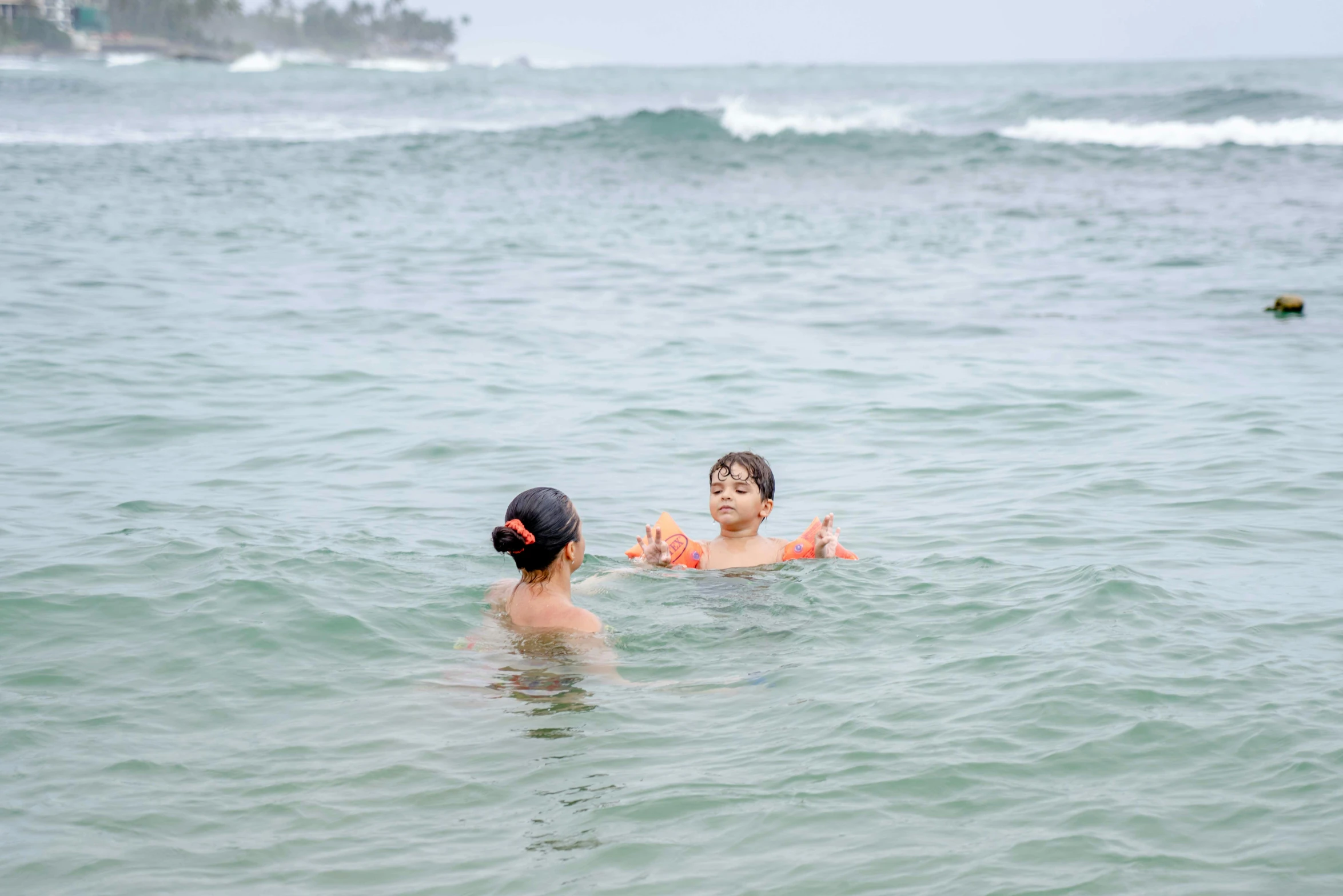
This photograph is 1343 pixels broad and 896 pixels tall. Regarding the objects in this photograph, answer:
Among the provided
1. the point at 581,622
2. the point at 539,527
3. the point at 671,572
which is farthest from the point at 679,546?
the point at 539,527

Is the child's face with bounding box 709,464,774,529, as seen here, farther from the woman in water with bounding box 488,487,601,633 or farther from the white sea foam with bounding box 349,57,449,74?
the white sea foam with bounding box 349,57,449,74

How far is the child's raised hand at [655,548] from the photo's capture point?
22.5 feet

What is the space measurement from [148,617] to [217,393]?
5.16 metres

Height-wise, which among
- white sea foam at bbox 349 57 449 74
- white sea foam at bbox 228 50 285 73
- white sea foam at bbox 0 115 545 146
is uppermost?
white sea foam at bbox 349 57 449 74

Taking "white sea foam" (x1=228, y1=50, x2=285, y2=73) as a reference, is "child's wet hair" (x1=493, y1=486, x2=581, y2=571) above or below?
below

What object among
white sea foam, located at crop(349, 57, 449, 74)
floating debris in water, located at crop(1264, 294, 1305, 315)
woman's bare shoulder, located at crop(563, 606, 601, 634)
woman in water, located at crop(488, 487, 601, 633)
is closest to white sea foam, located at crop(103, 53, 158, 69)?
white sea foam, located at crop(349, 57, 449, 74)

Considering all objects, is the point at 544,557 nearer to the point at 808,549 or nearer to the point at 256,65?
the point at 808,549

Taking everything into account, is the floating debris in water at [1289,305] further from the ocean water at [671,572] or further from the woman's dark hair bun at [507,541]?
the woman's dark hair bun at [507,541]

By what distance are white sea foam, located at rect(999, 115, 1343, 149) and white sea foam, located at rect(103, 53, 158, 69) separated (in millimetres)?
85202

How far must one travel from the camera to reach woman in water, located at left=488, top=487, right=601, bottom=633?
222 inches

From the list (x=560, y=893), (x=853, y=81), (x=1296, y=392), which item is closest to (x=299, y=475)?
(x=560, y=893)

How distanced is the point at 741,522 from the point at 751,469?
0.99ft

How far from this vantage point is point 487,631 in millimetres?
6027

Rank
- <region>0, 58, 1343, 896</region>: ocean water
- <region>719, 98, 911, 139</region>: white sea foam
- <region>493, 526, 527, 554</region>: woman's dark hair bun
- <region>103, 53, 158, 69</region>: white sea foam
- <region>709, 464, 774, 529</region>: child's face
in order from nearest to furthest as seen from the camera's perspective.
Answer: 1. <region>0, 58, 1343, 896</region>: ocean water
2. <region>493, 526, 527, 554</region>: woman's dark hair bun
3. <region>709, 464, 774, 529</region>: child's face
4. <region>719, 98, 911, 139</region>: white sea foam
5. <region>103, 53, 158, 69</region>: white sea foam
